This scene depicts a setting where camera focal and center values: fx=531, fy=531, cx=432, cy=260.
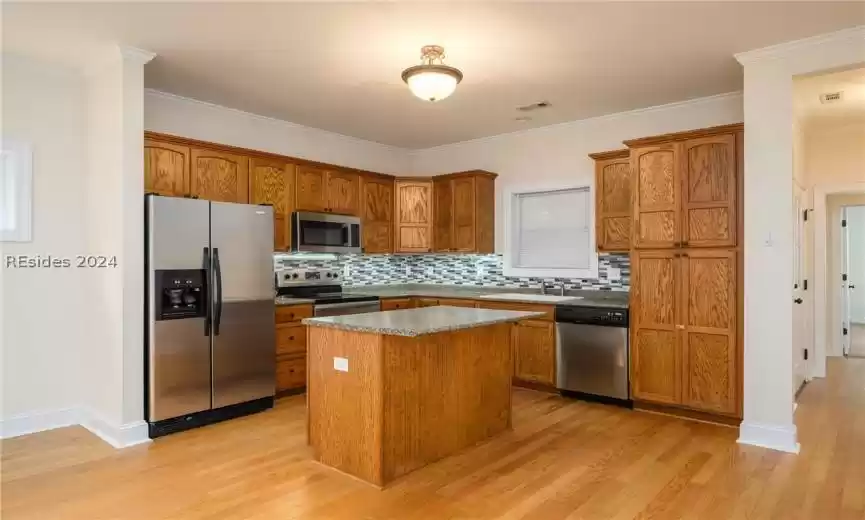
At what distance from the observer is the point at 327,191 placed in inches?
218

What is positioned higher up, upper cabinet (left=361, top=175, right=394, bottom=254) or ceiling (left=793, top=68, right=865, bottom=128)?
ceiling (left=793, top=68, right=865, bottom=128)

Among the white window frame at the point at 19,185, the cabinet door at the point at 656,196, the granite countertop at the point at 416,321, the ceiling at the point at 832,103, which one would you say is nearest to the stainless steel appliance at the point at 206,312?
the white window frame at the point at 19,185

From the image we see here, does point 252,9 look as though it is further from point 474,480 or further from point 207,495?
point 474,480

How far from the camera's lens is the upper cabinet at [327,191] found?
5.32 meters

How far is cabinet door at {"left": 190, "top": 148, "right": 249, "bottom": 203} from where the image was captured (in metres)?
4.45

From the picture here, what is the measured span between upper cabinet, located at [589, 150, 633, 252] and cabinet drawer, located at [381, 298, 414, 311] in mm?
2113

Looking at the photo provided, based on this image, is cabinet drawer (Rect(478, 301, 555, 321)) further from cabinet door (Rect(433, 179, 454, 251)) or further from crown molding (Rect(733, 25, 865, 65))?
crown molding (Rect(733, 25, 865, 65))

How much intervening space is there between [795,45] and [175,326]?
464 cm

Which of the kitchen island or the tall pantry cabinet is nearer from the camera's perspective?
the kitchen island

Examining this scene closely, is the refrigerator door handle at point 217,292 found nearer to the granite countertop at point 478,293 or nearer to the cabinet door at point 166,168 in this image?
the cabinet door at point 166,168

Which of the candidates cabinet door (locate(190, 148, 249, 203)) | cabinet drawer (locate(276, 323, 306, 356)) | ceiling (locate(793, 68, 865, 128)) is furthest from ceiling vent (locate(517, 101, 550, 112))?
cabinet drawer (locate(276, 323, 306, 356))

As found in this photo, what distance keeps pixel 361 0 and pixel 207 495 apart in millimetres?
2784

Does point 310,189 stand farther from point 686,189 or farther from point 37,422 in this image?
point 686,189

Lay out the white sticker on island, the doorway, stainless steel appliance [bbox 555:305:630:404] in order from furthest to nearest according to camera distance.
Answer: the doorway → stainless steel appliance [bbox 555:305:630:404] → the white sticker on island
